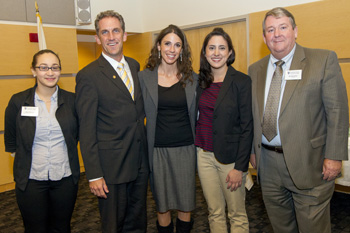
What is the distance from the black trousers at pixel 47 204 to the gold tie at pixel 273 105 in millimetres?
1430

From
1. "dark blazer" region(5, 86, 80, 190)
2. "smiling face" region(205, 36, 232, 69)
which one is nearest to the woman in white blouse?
"dark blazer" region(5, 86, 80, 190)

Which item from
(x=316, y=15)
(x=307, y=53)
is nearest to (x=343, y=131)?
(x=307, y=53)

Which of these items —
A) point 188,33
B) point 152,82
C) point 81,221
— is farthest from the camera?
point 188,33

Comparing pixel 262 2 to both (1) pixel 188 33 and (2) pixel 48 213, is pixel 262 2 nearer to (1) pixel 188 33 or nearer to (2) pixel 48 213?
(1) pixel 188 33

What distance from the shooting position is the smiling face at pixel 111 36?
2160 mm

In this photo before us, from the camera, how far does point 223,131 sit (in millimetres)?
2170

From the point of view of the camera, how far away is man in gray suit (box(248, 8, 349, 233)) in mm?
1878

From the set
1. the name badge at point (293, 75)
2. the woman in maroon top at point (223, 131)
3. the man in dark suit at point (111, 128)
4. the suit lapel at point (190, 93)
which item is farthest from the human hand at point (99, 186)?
the name badge at point (293, 75)

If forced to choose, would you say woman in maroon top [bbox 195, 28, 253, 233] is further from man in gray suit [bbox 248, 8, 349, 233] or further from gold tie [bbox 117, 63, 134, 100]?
gold tie [bbox 117, 63, 134, 100]

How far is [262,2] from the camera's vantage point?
4.46 metres

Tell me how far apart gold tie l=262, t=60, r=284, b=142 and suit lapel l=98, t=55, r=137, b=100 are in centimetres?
95

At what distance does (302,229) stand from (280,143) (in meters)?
0.58

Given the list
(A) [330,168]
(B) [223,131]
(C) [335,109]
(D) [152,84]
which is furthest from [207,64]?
(A) [330,168]

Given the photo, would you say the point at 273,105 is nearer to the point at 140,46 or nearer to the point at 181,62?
the point at 181,62
